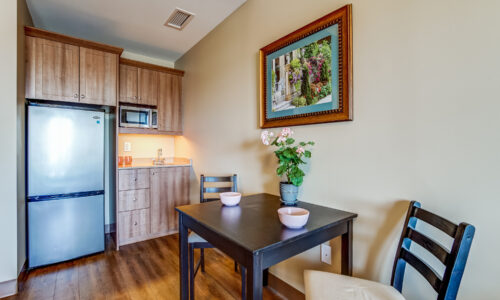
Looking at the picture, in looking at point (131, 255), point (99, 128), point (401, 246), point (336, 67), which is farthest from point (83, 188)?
Answer: point (401, 246)

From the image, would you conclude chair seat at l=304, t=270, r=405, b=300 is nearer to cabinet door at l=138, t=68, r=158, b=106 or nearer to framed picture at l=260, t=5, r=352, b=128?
framed picture at l=260, t=5, r=352, b=128

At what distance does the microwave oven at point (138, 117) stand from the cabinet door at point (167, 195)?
663mm

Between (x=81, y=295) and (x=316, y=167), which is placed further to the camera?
(x=81, y=295)

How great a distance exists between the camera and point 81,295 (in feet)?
6.13

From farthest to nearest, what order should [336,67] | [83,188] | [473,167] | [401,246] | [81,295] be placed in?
[83,188] < [81,295] < [336,67] < [401,246] < [473,167]

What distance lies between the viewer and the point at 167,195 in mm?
3139

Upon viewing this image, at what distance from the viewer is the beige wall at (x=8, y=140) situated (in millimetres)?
1872

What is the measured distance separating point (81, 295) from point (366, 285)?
2151 millimetres

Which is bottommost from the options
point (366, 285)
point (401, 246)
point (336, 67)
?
point (366, 285)

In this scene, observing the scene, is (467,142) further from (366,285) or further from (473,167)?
(366,285)

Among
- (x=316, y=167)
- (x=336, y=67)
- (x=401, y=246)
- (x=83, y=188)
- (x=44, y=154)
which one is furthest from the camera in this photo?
(x=83, y=188)

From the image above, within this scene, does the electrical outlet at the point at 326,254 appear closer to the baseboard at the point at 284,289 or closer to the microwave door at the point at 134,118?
the baseboard at the point at 284,289

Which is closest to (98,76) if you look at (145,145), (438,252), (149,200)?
(145,145)

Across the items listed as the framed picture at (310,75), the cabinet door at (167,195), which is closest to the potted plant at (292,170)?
the framed picture at (310,75)
